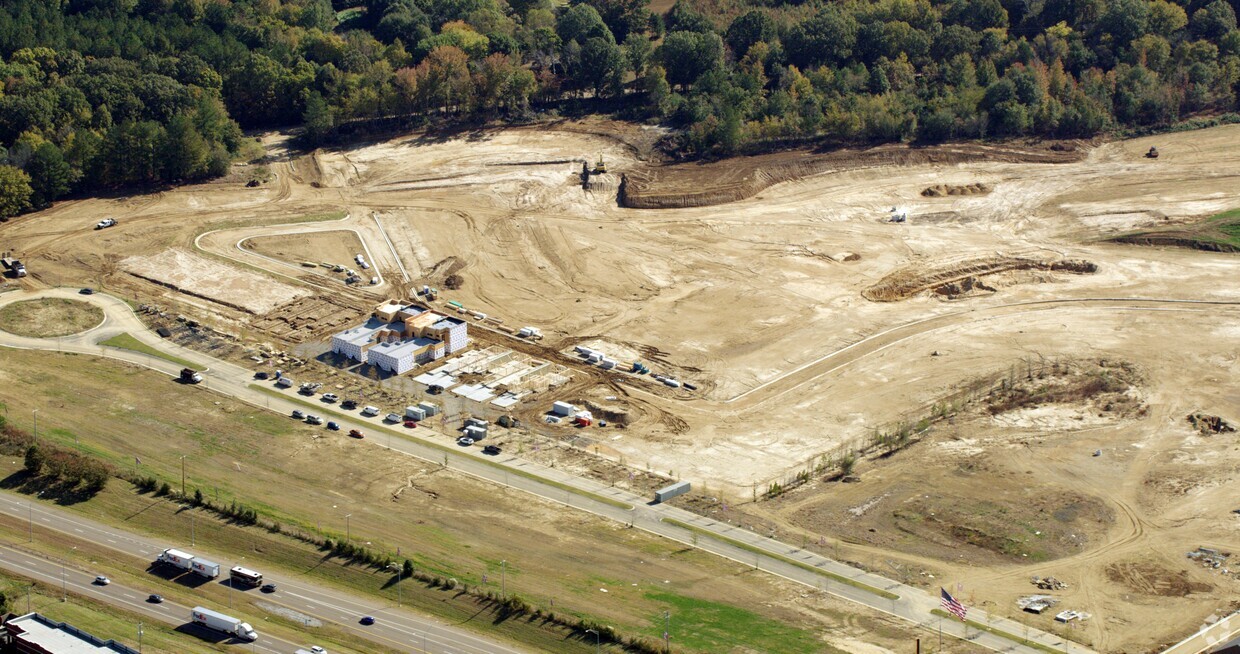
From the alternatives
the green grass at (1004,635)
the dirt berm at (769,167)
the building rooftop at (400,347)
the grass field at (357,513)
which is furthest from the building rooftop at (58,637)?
the dirt berm at (769,167)

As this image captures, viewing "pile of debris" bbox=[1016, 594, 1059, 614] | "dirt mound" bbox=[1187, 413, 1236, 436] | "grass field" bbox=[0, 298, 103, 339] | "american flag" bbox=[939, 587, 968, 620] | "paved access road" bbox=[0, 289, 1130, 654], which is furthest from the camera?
"grass field" bbox=[0, 298, 103, 339]

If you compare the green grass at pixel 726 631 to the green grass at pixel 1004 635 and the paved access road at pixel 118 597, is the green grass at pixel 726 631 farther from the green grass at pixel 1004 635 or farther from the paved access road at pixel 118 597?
the paved access road at pixel 118 597

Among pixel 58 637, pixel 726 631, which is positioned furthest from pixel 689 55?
pixel 58 637

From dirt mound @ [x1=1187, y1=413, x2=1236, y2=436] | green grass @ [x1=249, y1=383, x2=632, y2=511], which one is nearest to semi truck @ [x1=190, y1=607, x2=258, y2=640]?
green grass @ [x1=249, y1=383, x2=632, y2=511]

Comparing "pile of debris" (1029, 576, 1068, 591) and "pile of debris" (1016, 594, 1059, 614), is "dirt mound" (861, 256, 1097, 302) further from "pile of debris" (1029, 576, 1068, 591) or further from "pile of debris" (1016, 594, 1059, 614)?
"pile of debris" (1016, 594, 1059, 614)

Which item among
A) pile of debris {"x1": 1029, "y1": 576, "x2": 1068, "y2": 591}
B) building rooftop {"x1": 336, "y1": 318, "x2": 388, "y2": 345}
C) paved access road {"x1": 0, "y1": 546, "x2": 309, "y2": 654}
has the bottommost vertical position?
pile of debris {"x1": 1029, "y1": 576, "x2": 1068, "y2": 591}

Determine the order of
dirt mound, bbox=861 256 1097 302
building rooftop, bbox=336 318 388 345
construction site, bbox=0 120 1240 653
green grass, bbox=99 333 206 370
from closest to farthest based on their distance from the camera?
construction site, bbox=0 120 1240 653
green grass, bbox=99 333 206 370
building rooftop, bbox=336 318 388 345
dirt mound, bbox=861 256 1097 302
